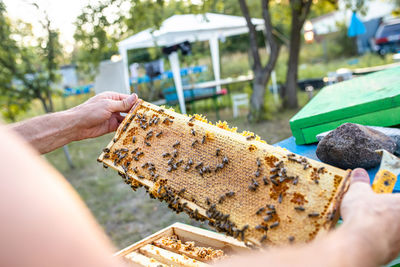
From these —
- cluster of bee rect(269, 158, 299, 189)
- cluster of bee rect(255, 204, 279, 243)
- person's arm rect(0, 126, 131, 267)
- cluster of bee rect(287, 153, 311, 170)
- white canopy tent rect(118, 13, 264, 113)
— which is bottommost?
cluster of bee rect(255, 204, 279, 243)

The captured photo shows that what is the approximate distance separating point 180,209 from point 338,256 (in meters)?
1.10

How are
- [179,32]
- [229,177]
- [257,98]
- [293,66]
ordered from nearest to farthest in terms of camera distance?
[229,177], [257,98], [179,32], [293,66]

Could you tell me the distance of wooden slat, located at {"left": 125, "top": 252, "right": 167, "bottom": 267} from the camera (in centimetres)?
238

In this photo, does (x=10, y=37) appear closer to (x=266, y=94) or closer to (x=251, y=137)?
(x=266, y=94)

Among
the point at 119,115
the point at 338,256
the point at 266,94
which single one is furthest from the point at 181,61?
the point at 338,256

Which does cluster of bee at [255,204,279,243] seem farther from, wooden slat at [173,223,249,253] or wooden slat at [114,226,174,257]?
wooden slat at [114,226,174,257]

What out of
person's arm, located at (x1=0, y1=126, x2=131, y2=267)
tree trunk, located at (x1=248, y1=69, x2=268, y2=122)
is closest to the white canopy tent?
tree trunk, located at (x1=248, y1=69, x2=268, y2=122)

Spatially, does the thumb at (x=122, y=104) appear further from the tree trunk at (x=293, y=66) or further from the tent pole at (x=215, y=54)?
the tent pole at (x=215, y=54)

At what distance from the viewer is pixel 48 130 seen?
225 centimetres

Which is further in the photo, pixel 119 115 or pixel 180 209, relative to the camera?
pixel 119 115

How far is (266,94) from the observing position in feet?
37.5

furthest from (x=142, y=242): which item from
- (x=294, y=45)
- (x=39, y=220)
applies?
(x=294, y=45)

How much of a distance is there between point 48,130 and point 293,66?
35.6 feet

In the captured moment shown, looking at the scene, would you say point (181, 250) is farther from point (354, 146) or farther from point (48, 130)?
point (354, 146)
